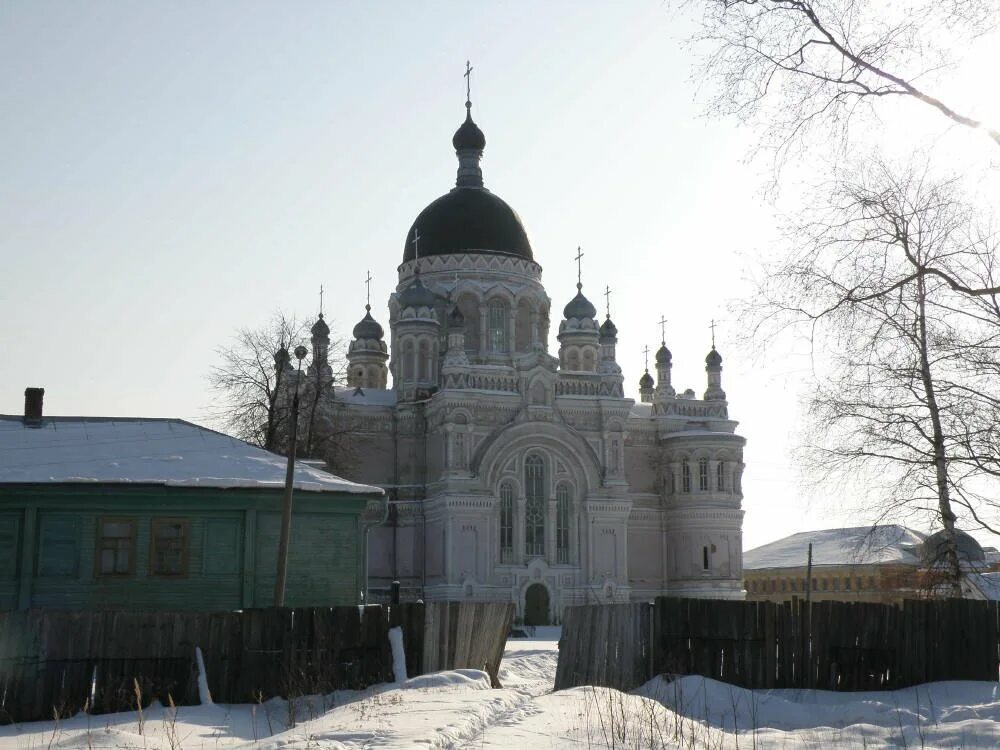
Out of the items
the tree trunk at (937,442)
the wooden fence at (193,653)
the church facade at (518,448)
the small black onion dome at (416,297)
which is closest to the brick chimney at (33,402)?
the wooden fence at (193,653)

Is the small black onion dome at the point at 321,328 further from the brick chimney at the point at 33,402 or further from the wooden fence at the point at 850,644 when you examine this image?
the wooden fence at the point at 850,644

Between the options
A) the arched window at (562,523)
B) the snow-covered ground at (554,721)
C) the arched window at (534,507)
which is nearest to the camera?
the snow-covered ground at (554,721)

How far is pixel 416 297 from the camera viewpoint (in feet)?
172

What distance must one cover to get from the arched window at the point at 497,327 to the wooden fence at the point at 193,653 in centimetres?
3702

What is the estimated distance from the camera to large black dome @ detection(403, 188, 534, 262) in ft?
178

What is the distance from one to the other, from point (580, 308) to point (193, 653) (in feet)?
139

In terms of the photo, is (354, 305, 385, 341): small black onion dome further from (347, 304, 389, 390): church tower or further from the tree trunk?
the tree trunk

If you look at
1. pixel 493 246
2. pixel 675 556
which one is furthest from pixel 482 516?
pixel 493 246

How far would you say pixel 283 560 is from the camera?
1798 cm

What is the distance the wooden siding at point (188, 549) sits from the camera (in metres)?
19.9

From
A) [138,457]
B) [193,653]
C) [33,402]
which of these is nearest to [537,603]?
[33,402]

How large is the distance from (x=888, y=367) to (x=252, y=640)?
8.15 m

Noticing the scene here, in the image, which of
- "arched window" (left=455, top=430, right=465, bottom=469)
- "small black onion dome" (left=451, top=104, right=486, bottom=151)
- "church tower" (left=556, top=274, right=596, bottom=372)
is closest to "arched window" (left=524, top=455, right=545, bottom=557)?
"arched window" (left=455, top=430, right=465, bottom=469)

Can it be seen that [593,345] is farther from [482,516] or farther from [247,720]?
[247,720]
